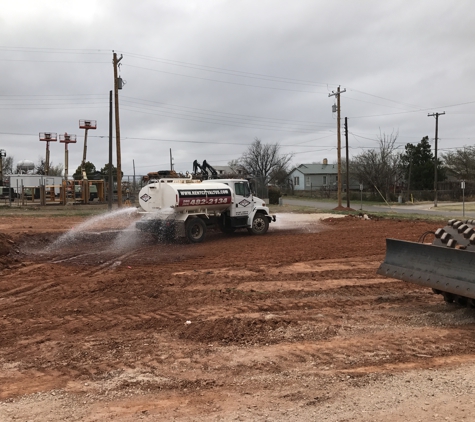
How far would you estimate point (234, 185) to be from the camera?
1848 cm

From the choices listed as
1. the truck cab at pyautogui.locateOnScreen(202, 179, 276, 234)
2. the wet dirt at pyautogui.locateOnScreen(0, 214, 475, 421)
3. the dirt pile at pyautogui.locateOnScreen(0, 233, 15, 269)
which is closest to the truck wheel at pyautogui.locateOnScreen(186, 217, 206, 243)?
the truck cab at pyautogui.locateOnScreen(202, 179, 276, 234)

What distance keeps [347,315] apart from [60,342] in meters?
3.82

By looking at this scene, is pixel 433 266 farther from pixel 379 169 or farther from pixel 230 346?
pixel 379 169

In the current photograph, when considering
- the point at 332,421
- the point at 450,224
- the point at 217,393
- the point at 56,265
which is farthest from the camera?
the point at 56,265

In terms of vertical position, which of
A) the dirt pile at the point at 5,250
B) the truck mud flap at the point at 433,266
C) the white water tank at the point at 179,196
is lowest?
the dirt pile at the point at 5,250

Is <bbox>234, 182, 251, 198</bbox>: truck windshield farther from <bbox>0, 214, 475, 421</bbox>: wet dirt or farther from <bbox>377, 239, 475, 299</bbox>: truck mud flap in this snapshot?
<bbox>377, 239, 475, 299</bbox>: truck mud flap

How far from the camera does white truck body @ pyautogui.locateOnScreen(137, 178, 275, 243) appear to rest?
1648 centimetres

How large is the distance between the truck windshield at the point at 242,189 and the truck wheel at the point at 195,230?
2.17 metres

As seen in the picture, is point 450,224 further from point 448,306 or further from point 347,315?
point 347,315

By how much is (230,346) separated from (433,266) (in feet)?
10.3

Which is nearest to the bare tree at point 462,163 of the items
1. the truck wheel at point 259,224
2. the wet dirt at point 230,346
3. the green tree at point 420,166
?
the green tree at point 420,166

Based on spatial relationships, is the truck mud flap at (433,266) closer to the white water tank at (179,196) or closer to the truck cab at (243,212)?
the white water tank at (179,196)

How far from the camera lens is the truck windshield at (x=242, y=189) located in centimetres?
1855

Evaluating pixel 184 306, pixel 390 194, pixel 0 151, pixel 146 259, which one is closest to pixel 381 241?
pixel 146 259
